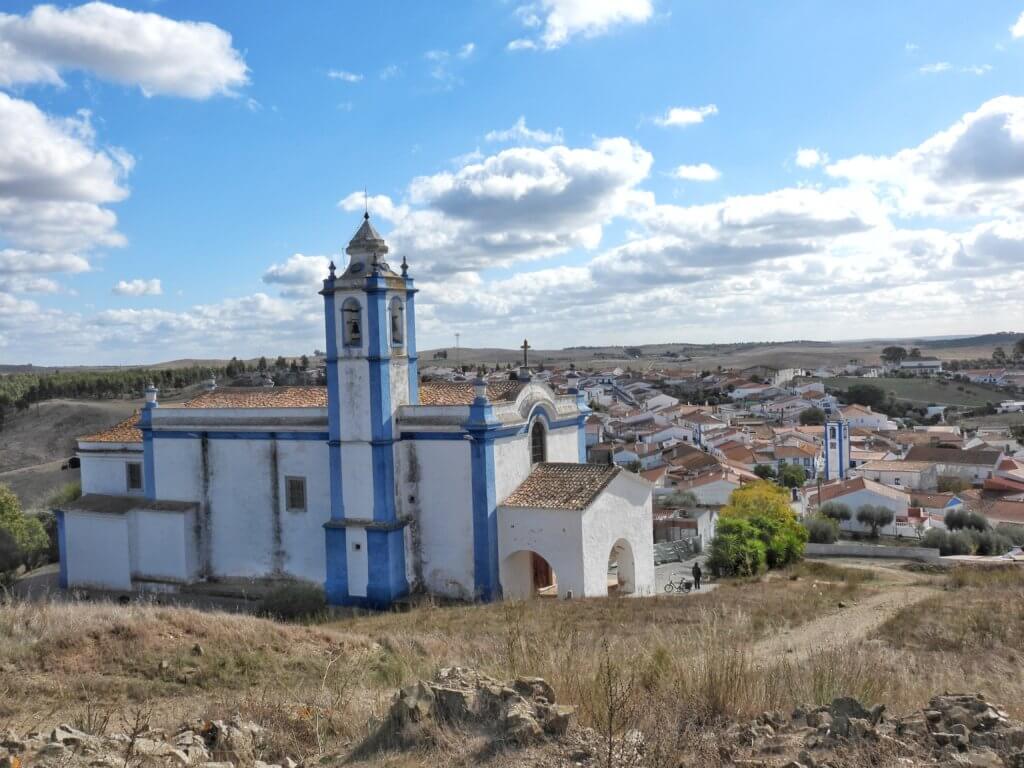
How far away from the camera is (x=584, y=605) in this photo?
1537 centimetres

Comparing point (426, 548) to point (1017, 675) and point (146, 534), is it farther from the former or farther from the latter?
point (1017, 675)

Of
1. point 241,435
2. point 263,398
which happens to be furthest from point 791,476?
point 241,435

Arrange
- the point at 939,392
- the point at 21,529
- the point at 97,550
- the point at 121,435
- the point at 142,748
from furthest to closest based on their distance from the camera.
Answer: the point at 939,392 → the point at 21,529 → the point at 121,435 → the point at 97,550 → the point at 142,748

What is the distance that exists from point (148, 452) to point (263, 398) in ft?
10.2

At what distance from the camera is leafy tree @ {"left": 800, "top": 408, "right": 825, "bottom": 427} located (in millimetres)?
71062

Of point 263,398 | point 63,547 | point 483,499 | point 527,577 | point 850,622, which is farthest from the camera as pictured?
point 63,547

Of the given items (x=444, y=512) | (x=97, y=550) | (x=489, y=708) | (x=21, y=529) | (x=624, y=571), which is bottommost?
(x=624, y=571)

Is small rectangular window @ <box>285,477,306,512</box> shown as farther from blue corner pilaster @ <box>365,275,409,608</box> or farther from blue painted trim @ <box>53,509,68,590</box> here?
blue painted trim @ <box>53,509,68,590</box>

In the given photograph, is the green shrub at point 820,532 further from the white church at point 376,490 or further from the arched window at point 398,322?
the arched window at point 398,322

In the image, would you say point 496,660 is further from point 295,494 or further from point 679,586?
point 679,586

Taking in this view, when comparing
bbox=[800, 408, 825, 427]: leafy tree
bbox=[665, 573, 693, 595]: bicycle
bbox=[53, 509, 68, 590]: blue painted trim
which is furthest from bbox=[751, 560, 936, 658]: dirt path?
bbox=[800, 408, 825, 427]: leafy tree

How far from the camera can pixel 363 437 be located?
1792cm

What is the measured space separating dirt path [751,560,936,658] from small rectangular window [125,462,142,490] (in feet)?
53.6

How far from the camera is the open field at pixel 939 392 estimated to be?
90.6 m
